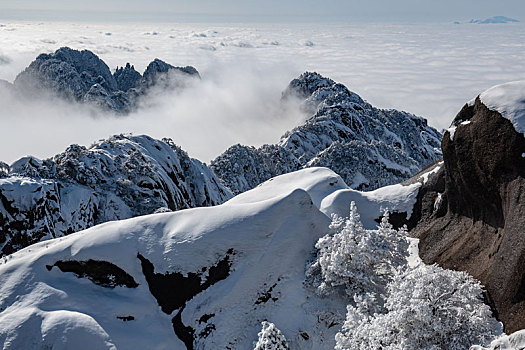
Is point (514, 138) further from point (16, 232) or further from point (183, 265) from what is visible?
point (16, 232)

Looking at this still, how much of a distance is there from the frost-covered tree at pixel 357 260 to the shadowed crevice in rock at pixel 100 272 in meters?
12.5

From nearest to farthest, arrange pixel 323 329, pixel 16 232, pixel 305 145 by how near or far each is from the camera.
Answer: pixel 323 329 < pixel 16 232 < pixel 305 145

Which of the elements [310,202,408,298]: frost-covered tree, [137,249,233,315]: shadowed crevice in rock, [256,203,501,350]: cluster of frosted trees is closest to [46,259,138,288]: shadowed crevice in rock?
[137,249,233,315]: shadowed crevice in rock

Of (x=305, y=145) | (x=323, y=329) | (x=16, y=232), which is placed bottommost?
(x=305, y=145)

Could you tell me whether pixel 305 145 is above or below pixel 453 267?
below

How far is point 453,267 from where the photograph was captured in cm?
2577

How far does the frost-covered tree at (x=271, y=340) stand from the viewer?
22031 mm

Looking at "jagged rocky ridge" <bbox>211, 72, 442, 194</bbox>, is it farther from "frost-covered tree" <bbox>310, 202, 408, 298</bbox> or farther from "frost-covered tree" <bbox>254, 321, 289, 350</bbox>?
"frost-covered tree" <bbox>254, 321, 289, 350</bbox>

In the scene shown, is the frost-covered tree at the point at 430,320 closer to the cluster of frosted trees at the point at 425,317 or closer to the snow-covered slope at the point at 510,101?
the cluster of frosted trees at the point at 425,317

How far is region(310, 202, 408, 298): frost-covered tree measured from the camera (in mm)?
24516

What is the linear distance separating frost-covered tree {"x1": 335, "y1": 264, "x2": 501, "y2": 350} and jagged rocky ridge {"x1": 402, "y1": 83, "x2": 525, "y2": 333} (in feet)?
6.90

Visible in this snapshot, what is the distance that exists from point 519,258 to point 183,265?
19749 millimetres

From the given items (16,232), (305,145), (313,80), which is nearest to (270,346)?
(16,232)

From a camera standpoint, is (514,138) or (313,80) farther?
(313,80)
